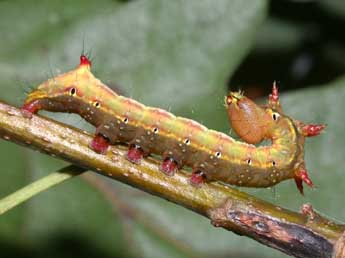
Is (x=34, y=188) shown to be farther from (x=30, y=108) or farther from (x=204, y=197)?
(x=204, y=197)

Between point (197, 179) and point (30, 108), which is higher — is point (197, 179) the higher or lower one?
the lower one

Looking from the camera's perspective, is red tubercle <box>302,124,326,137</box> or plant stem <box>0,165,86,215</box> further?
red tubercle <box>302,124,326,137</box>

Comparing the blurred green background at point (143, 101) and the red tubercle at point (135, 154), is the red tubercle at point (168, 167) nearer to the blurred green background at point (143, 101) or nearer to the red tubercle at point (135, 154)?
the red tubercle at point (135, 154)

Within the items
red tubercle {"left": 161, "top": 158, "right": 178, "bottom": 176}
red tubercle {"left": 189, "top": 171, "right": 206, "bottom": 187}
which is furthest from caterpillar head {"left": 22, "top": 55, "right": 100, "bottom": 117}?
red tubercle {"left": 189, "top": 171, "right": 206, "bottom": 187}

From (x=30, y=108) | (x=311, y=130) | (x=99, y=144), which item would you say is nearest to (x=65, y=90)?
(x=30, y=108)

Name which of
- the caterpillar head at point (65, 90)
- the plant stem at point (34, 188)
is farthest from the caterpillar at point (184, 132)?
the plant stem at point (34, 188)

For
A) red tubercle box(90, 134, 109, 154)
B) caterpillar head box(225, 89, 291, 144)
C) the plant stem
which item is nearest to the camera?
the plant stem

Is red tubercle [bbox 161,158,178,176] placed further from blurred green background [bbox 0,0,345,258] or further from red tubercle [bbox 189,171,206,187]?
blurred green background [bbox 0,0,345,258]

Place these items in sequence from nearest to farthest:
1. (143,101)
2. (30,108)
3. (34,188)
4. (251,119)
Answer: (34,188), (30,108), (251,119), (143,101)
